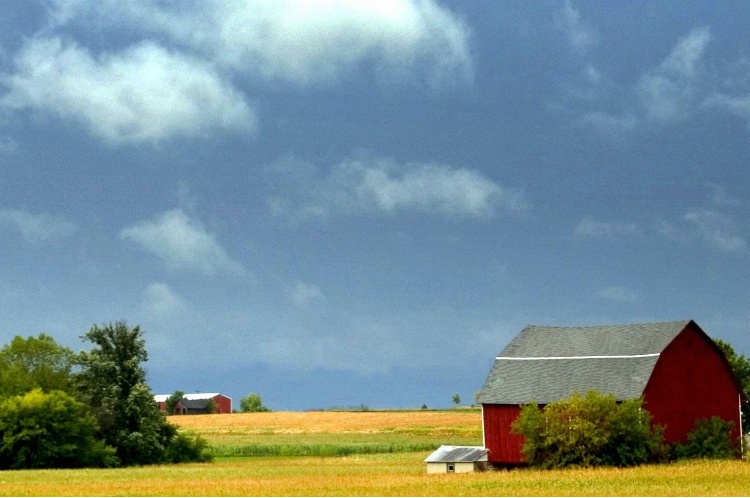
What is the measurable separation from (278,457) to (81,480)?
29143mm

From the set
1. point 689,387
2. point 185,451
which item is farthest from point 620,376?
point 185,451

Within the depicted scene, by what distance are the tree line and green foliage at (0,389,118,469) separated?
0.08 meters

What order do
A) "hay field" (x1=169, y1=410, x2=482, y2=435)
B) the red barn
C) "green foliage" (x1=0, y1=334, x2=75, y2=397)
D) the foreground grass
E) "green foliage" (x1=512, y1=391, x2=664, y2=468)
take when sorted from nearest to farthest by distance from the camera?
the foreground grass → "green foliage" (x1=512, y1=391, x2=664, y2=468) → the red barn → "green foliage" (x1=0, y1=334, x2=75, y2=397) → "hay field" (x1=169, y1=410, x2=482, y2=435)

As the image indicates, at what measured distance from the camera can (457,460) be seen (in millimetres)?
52688

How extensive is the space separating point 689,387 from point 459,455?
1238cm

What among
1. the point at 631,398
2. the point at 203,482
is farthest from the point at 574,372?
the point at 203,482

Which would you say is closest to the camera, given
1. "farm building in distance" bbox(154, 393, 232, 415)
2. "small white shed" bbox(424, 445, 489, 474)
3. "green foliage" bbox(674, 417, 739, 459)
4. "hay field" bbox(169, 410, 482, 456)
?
"small white shed" bbox(424, 445, 489, 474)

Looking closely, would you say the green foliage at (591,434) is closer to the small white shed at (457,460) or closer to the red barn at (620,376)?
the red barn at (620,376)

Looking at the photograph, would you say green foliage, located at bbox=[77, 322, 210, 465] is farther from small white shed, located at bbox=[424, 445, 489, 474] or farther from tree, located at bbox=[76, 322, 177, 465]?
small white shed, located at bbox=[424, 445, 489, 474]

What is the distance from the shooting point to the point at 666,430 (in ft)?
172

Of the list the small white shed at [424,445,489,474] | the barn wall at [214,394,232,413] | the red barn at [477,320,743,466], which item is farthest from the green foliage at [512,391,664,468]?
the barn wall at [214,394,232,413]

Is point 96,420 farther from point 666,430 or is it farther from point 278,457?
point 666,430

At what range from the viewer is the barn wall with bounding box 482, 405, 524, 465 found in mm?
53812

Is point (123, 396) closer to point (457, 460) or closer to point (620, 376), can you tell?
point (457, 460)
